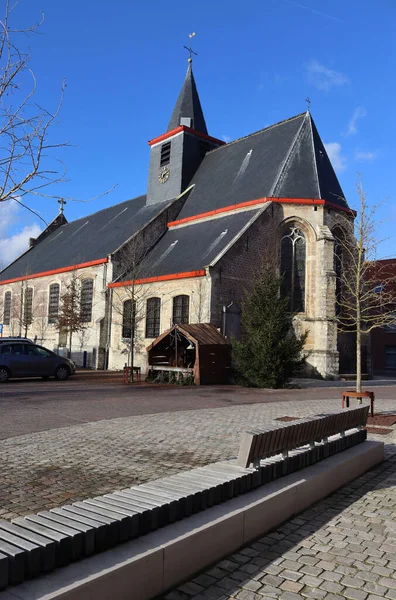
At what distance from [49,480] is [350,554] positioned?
2.87 metres

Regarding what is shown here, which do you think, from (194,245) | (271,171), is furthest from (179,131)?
(194,245)

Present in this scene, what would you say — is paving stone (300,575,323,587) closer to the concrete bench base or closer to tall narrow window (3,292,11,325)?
the concrete bench base

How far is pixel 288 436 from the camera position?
179 inches

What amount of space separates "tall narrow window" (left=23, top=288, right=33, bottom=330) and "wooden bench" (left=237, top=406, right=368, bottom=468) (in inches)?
1207

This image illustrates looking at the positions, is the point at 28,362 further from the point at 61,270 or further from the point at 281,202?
the point at 61,270

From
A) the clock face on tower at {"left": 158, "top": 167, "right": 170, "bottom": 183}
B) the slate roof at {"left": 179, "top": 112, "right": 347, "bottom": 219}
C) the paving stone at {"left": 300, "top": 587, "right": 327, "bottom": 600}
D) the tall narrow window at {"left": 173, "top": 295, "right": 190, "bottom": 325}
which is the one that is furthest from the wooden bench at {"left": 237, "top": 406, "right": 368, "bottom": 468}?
the clock face on tower at {"left": 158, "top": 167, "right": 170, "bottom": 183}

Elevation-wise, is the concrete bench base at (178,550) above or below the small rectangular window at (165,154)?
below

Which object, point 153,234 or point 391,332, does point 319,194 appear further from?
point 391,332

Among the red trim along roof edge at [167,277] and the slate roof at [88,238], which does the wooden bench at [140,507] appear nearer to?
the red trim along roof edge at [167,277]

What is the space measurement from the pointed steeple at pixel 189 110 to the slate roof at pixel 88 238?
5795mm

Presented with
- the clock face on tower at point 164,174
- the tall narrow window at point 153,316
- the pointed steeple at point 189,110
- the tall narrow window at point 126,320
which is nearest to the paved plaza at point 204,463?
the tall narrow window at point 153,316

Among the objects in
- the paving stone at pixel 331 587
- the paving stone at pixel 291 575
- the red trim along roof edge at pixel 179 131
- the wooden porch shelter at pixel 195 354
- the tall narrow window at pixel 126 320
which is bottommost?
the paving stone at pixel 331 587

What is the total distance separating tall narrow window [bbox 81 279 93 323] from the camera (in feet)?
93.0

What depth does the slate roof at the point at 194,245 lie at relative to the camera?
22062 mm
